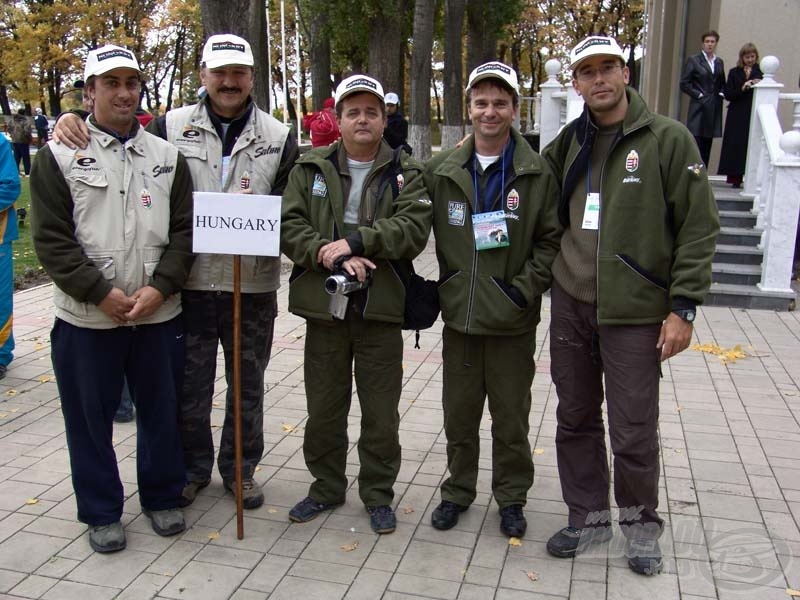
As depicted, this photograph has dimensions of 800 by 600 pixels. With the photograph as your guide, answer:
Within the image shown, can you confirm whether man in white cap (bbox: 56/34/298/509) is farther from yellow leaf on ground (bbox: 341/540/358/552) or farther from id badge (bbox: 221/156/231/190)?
yellow leaf on ground (bbox: 341/540/358/552)

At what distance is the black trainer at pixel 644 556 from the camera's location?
3.46 metres

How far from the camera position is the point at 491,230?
357 centimetres

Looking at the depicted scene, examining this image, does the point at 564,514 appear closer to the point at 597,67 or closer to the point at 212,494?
the point at 212,494

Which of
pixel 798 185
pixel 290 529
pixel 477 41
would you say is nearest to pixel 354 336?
pixel 290 529


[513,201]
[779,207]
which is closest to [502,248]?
[513,201]

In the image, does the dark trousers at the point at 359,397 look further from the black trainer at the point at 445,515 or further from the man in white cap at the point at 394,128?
the man in white cap at the point at 394,128

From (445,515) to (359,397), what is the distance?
2.36 feet

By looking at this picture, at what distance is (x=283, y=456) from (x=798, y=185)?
A: 6.48 m

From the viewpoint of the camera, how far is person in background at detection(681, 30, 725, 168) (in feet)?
35.2

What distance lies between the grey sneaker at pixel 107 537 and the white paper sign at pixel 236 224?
1.38 meters

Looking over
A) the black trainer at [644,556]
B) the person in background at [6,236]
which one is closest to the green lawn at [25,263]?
the person in background at [6,236]

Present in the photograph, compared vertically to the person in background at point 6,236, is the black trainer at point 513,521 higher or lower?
lower

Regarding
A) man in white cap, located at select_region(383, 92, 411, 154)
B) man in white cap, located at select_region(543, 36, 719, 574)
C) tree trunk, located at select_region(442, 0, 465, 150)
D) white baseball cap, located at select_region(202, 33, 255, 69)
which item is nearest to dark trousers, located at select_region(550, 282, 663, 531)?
man in white cap, located at select_region(543, 36, 719, 574)

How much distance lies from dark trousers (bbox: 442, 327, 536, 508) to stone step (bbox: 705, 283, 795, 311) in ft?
18.0
